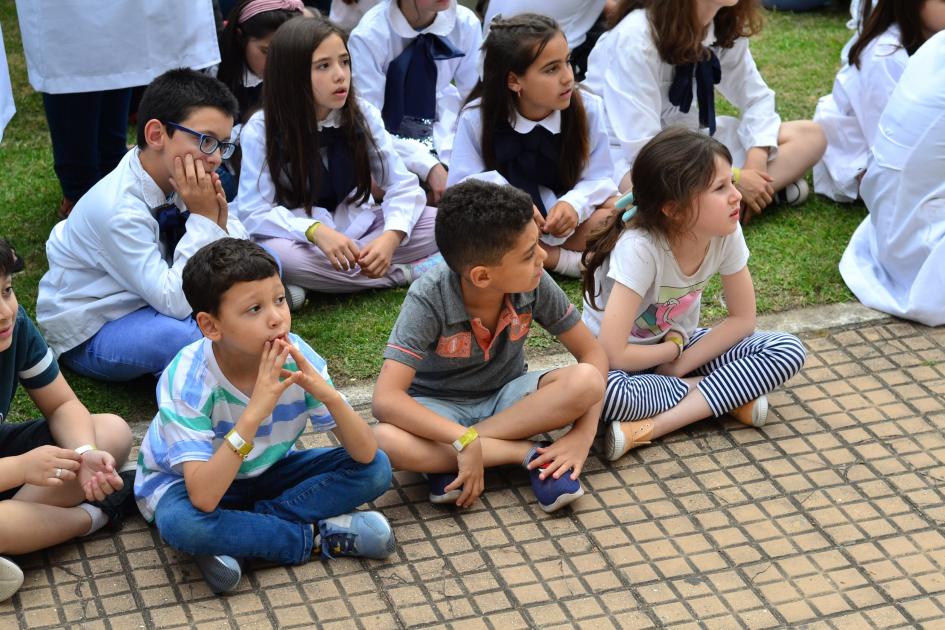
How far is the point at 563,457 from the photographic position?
3.13m

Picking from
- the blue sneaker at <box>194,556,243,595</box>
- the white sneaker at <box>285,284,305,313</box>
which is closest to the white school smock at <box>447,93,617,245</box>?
the white sneaker at <box>285,284,305,313</box>

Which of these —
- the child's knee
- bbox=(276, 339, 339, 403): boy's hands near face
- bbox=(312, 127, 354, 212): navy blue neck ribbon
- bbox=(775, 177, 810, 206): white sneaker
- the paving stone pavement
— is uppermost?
bbox=(276, 339, 339, 403): boy's hands near face

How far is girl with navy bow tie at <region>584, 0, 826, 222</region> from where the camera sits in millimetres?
4590

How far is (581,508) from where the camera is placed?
3.11m

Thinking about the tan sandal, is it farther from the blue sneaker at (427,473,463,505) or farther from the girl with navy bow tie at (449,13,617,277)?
A: the girl with navy bow tie at (449,13,617,277)

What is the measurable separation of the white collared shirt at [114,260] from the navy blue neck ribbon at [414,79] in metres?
1.46

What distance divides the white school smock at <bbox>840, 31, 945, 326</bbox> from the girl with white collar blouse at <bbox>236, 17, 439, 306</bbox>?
159 centimetres

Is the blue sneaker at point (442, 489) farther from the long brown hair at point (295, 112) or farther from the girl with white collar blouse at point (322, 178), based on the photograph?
the long brown hair at point (295, 112)

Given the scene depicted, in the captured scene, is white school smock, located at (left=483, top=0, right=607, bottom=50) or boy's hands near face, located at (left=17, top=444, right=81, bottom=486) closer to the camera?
boy's hands near face, located at (left=17, top=444, right=81, bottom=486)

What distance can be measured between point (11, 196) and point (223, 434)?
8.20 feet

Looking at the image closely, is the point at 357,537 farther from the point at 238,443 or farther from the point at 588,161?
the point at 588,161

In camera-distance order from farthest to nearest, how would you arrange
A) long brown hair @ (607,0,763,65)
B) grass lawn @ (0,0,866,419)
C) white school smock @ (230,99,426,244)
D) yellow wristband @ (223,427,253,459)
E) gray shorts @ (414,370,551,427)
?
1. long brown hair @ (607,0,763,65)
2. white school smock @ (230,99,426,244)
3. grass lawn @ (0,0,866,419)
4. gray shorts @ (414,370,551,427)
5. yellow wristband @ (223,427,253,459)

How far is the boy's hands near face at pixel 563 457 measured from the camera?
3098 millimetres

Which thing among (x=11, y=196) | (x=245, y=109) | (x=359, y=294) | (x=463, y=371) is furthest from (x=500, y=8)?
(x=463, y=371)
